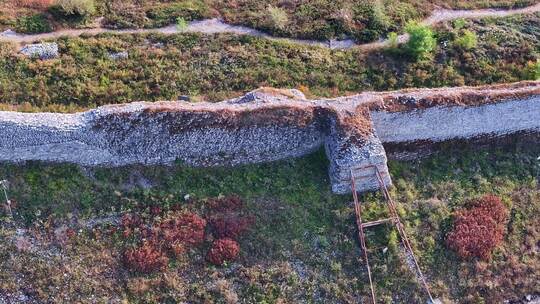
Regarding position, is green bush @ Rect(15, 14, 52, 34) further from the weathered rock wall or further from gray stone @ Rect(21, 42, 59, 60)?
the weathered rock wall

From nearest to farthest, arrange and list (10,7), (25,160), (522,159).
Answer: (25,160), (522,159), (10,7)

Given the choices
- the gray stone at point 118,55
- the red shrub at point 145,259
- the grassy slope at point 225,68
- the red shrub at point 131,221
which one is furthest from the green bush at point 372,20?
the red shrub at point 145,259

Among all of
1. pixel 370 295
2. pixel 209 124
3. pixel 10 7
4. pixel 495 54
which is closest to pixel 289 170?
pixel 209 124

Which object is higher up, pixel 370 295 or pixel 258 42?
pixel 258 42

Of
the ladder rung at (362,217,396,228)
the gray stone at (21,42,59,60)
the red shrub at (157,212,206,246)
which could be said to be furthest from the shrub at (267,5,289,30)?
the red shrub at (157,212,206,246)

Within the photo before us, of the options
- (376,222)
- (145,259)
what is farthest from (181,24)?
(376,222)

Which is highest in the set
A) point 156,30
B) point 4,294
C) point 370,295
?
point 156,30

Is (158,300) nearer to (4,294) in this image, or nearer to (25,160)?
(4,294)

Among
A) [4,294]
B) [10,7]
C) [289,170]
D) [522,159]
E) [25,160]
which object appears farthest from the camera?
[10,7]
